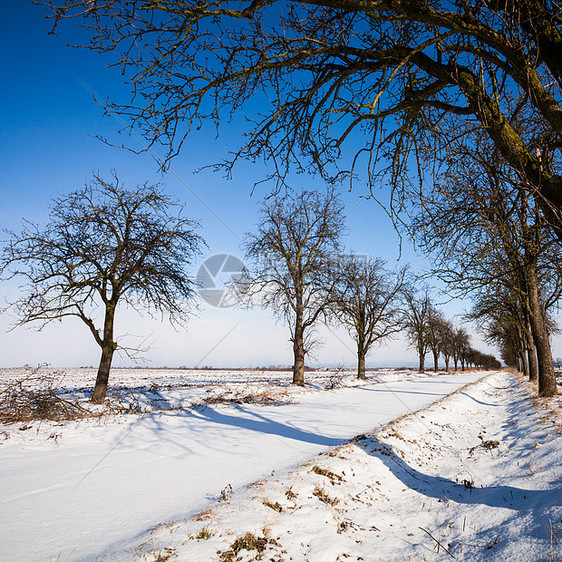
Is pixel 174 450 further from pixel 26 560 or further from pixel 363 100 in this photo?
pixel 363 100

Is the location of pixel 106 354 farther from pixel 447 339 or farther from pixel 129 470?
pixel 447 339

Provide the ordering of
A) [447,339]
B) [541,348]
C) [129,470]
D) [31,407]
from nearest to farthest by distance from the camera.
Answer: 1. [129,470]
2. [31,407]
3. [541,348]
4. [447,339]

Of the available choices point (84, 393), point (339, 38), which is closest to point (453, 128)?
point (339, 38)

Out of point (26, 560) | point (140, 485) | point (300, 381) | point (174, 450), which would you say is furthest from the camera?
point (300, 381)

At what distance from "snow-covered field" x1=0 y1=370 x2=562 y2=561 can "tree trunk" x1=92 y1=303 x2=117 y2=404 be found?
4.38 meters

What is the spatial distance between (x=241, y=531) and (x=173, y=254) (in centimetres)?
1101

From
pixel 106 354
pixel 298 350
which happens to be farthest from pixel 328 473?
pixel 298 350

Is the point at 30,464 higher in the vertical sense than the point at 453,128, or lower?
lower

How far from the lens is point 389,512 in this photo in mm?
3562

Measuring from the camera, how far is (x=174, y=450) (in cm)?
555

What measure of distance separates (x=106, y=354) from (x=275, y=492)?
397 inches

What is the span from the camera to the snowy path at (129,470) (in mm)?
2891

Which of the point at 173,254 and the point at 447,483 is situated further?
the point at 173,254

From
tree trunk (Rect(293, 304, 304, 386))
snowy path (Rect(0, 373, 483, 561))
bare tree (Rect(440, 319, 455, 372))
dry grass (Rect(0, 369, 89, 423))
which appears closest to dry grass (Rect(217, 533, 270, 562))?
snowy path (Rect(0, 373, 483, 561))
